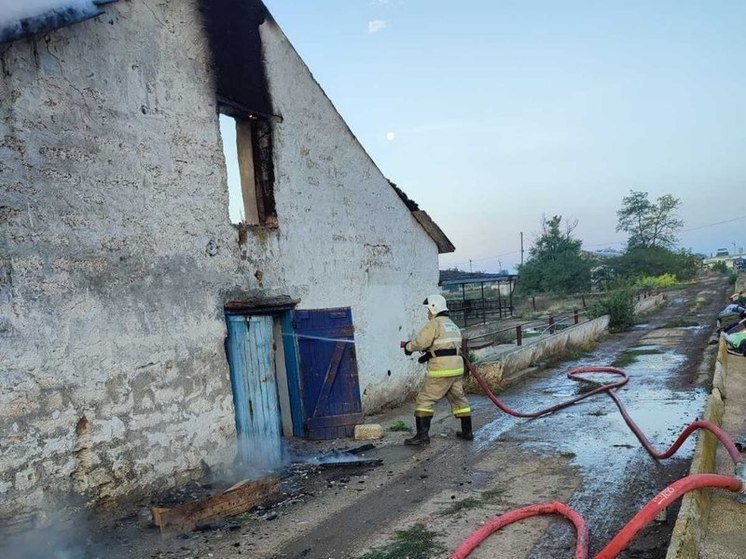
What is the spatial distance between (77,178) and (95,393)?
80.1 inches

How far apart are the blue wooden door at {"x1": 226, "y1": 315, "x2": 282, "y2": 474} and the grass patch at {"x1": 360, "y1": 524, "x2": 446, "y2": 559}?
Answer: 8.83 ft

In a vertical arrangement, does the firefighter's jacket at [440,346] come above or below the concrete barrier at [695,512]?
above

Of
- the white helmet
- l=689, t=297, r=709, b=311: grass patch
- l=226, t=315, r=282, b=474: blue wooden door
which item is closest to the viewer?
l=226, t=315, r=282, b=474: blue wooden door

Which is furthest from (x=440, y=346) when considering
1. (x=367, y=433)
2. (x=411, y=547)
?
(x=411, y=547)

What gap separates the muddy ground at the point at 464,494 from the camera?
168 inches

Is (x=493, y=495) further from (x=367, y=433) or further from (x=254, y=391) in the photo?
(x=254, y=391)

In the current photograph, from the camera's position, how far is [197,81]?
6.52 m

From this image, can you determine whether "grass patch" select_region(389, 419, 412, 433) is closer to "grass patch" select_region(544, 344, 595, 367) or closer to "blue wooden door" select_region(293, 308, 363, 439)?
"blue wooden door" select_region(293, 308, 363, 439)

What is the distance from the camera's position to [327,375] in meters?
7.97

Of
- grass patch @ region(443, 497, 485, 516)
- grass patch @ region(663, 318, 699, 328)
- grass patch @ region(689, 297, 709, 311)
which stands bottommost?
grass patch @ region(689, 297, 709, 311)

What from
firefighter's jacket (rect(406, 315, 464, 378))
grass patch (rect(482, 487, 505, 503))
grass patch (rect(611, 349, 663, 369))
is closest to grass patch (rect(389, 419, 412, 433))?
firefighter's jacket (rect(406, 315, 464, 378))

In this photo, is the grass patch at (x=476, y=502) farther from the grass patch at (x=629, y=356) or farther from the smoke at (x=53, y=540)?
the grass patch at (x=629, y=356)

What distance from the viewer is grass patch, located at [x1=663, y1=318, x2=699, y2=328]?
21141 mm

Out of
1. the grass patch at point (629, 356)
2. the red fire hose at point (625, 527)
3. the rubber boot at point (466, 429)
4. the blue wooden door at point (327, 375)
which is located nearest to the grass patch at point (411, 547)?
the red fire hose at point (625, 527)
